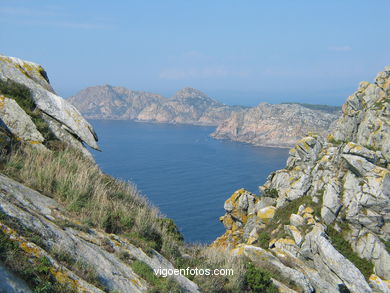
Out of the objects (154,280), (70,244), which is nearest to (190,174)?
(154,280)

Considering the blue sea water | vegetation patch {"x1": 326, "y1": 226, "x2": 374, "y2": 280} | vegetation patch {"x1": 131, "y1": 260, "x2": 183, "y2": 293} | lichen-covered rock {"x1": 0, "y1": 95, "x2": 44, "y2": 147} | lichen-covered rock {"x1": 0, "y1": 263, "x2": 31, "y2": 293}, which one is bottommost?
the blue sea water

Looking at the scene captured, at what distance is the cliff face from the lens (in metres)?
21.9

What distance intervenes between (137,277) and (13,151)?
5294mm

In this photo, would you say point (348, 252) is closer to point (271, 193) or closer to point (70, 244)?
point (271, 193)

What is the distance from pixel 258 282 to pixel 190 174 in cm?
11123

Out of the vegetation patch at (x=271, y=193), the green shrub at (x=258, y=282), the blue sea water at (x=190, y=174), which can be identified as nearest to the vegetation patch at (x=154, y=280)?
the green shrub at (x=258, y=282)

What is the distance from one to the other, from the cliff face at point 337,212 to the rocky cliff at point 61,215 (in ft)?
20.4

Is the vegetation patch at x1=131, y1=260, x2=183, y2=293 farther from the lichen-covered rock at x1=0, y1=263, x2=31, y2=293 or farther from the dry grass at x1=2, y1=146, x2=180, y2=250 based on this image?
the lichen-covered rock at x1=0, y1=263, x2=31, y2=293

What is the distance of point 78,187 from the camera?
906cm

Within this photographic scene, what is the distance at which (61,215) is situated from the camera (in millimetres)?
7742

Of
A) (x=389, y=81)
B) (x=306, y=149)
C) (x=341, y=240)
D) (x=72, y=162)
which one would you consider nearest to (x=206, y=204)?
(x=306, y=149)

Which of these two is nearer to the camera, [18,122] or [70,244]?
[70,244]

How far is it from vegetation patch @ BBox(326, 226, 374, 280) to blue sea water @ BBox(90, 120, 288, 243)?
113 ft

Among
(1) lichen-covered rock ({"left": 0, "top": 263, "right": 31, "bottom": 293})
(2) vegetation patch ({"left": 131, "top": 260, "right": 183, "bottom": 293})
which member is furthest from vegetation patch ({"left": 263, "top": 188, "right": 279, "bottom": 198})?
(1) lichen-covered rock ({"left": 0, "top": 263, "right": 31, "bottom": 293})
